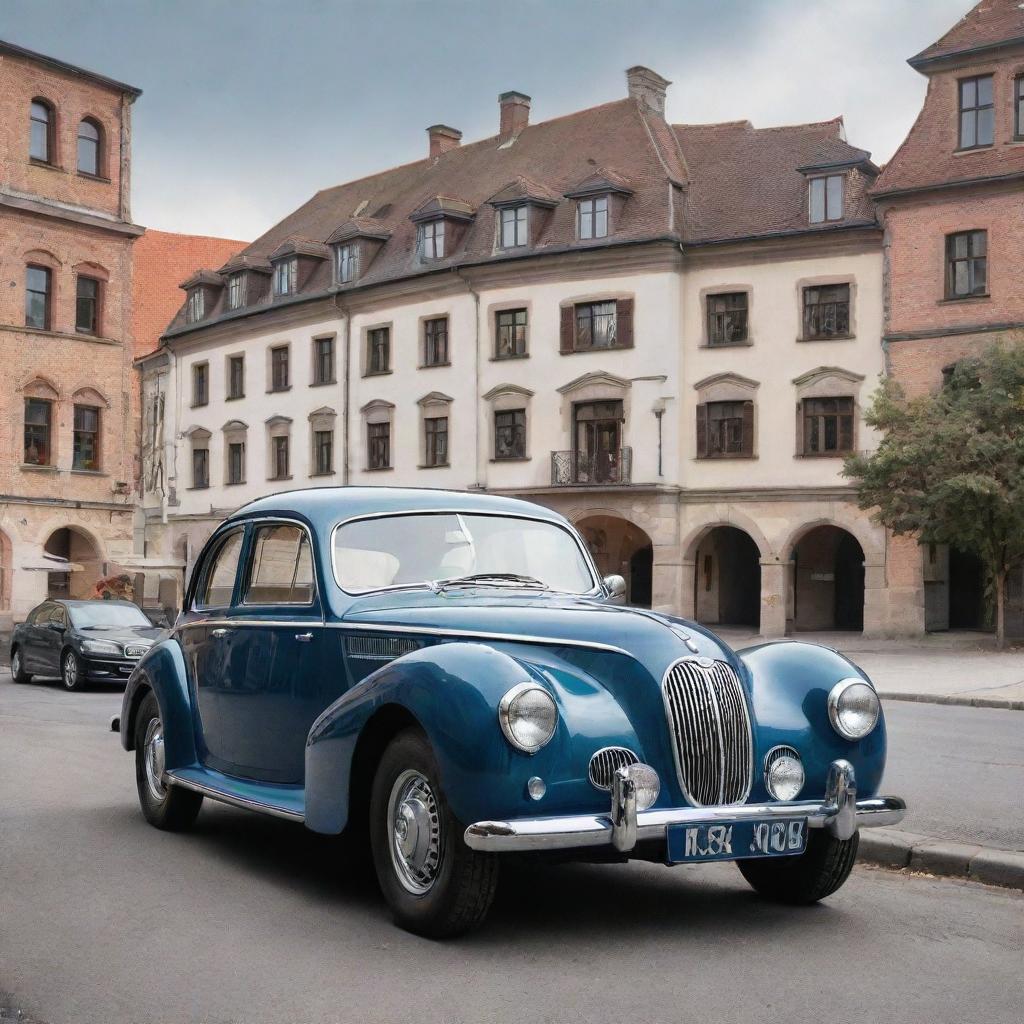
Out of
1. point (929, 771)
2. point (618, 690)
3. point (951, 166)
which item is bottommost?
point (929, 771)

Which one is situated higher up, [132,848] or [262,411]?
[262,411]

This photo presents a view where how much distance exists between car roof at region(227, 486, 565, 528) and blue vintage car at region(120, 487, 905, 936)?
16 millimetres

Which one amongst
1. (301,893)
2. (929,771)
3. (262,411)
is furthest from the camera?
(262,411)

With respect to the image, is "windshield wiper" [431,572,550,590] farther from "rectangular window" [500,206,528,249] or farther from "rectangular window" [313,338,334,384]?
"rectangular window" [313,338,334,384]

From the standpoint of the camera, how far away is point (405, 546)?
7496mm

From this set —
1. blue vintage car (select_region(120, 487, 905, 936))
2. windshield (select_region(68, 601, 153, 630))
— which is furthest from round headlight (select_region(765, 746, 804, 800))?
windshield (select_region(68, 601, 153, 630))

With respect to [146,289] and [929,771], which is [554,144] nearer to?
[146,289]

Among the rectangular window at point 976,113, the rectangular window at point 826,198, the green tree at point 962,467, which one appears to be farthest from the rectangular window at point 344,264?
the green tree at point 962,467

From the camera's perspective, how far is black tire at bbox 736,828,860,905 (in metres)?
6.48

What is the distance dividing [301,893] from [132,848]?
1614 millimetres

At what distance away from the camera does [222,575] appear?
27.8 ft

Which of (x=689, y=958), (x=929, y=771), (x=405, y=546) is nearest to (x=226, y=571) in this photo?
(x=405, y=546)

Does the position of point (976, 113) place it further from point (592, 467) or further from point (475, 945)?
point (475, 945)

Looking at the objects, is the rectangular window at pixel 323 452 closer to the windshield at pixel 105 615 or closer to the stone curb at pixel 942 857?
the windshield at pixel 105 615
